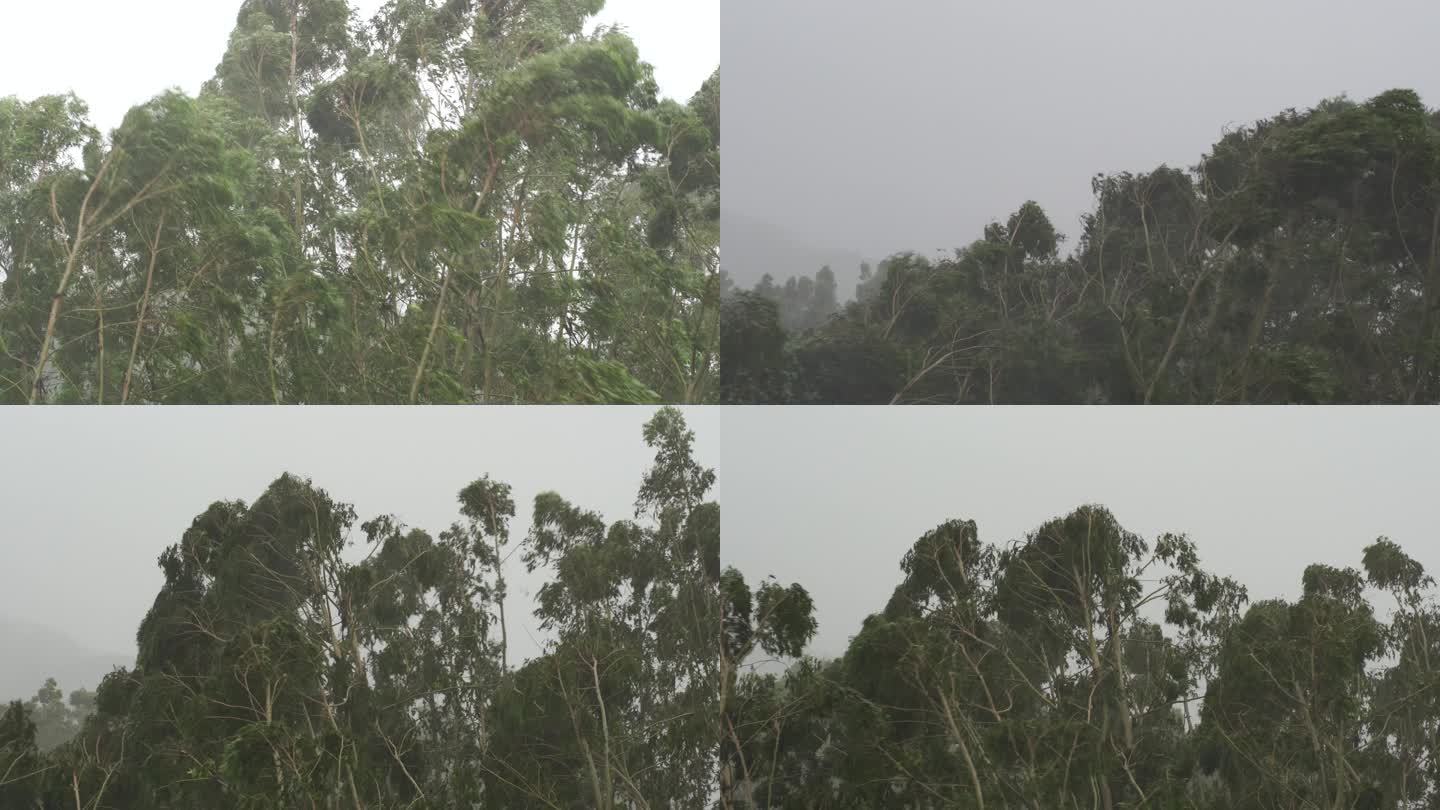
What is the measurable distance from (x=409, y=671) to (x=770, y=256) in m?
1.92

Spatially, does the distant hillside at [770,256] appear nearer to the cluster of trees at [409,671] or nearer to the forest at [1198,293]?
the forest at [1198,293]

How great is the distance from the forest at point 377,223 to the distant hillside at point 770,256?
2.8 inches

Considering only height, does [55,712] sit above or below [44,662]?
below

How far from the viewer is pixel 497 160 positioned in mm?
4352

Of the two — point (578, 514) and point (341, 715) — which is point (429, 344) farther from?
point (341, 715)

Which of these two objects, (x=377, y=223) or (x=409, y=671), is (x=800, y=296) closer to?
(x=377, y=223)

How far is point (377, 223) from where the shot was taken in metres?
4.32

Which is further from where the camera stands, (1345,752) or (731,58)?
(731,58)

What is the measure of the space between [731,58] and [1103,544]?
7.14 feet

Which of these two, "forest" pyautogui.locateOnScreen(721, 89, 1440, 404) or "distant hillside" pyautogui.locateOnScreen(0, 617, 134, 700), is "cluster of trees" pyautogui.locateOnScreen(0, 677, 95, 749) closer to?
"distant hillside" pyautogui.locateOnScreen(0, 617, 134, 700)

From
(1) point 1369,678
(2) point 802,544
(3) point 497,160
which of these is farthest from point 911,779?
(3) point 497,160

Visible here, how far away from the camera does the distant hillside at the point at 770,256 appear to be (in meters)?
4.45

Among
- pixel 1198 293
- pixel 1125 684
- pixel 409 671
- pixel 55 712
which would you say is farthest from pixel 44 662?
pixel 1198 293

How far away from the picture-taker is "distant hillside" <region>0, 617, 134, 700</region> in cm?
409
